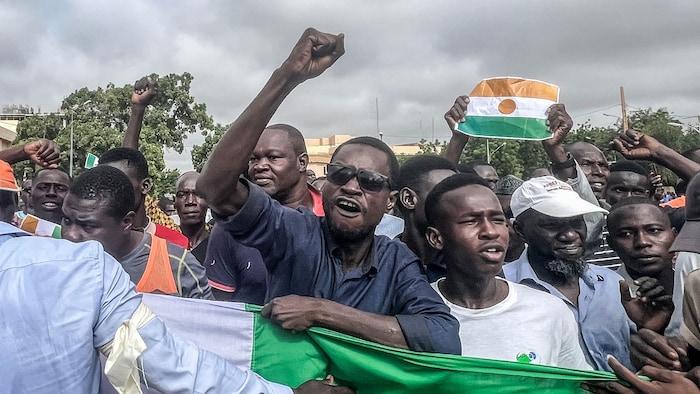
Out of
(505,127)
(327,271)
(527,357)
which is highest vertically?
(505,127)

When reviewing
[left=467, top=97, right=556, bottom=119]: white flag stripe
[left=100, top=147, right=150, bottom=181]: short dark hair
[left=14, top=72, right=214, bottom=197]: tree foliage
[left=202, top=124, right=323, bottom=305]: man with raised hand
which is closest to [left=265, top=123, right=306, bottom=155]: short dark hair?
[left=202, top=124, right=323, bottom=305]: man with raised hand

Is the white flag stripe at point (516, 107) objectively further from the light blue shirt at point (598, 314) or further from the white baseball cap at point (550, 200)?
the light blue shirt at point (598, 314)

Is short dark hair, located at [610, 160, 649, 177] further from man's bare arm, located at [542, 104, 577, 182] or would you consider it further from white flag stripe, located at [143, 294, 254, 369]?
white flag stripe, located at [143, 294, 254, 369]

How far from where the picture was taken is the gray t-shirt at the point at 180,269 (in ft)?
10.3

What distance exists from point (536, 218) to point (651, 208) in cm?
79

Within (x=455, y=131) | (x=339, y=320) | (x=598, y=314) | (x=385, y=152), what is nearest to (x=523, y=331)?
(x=598, y=314)

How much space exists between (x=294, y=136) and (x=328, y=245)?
5.01 feet

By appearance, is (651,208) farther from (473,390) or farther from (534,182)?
(473,390)

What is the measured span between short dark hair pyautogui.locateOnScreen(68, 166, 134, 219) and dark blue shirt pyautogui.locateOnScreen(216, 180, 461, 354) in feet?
2.82

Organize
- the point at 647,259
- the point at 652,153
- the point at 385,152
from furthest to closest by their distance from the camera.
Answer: the point at 652,153 → the point at 647,259 → the point at 385,152

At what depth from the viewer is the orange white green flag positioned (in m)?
6.30

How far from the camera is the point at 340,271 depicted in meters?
2.51

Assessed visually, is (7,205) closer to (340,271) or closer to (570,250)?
(340,271)

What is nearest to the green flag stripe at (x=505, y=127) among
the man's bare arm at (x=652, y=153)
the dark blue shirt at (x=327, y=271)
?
the man's bare arm at (x=652, y=153)
